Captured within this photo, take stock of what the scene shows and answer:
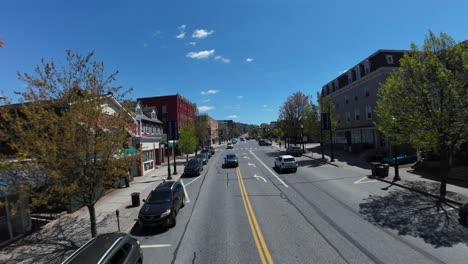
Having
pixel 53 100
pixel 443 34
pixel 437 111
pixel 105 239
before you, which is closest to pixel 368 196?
pixel 437 111

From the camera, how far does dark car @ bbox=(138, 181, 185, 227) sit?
1229cm

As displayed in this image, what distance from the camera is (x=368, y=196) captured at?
16234 mm

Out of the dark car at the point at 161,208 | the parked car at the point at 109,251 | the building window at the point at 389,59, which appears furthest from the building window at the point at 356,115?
the parked car at the point at 109,251

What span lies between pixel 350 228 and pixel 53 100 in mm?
12274

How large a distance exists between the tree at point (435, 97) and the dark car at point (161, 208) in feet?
44.5

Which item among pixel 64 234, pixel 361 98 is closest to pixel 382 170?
pixel 64 234

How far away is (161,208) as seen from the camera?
12820 mm

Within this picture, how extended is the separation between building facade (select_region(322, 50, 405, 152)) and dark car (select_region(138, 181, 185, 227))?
85.2ft

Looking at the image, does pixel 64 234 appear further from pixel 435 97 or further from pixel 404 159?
pixel 404 159

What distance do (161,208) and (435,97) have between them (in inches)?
598

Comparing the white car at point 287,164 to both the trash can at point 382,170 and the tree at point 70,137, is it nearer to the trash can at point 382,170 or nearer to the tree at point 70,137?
the trash can at point 382,170

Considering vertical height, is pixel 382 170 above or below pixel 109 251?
below

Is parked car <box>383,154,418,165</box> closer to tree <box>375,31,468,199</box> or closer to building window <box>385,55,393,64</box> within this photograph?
tree <box>375,31,468,199</box>

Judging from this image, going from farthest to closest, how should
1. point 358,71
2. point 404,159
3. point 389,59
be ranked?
point 358,71
point 389,59
point 404,159
